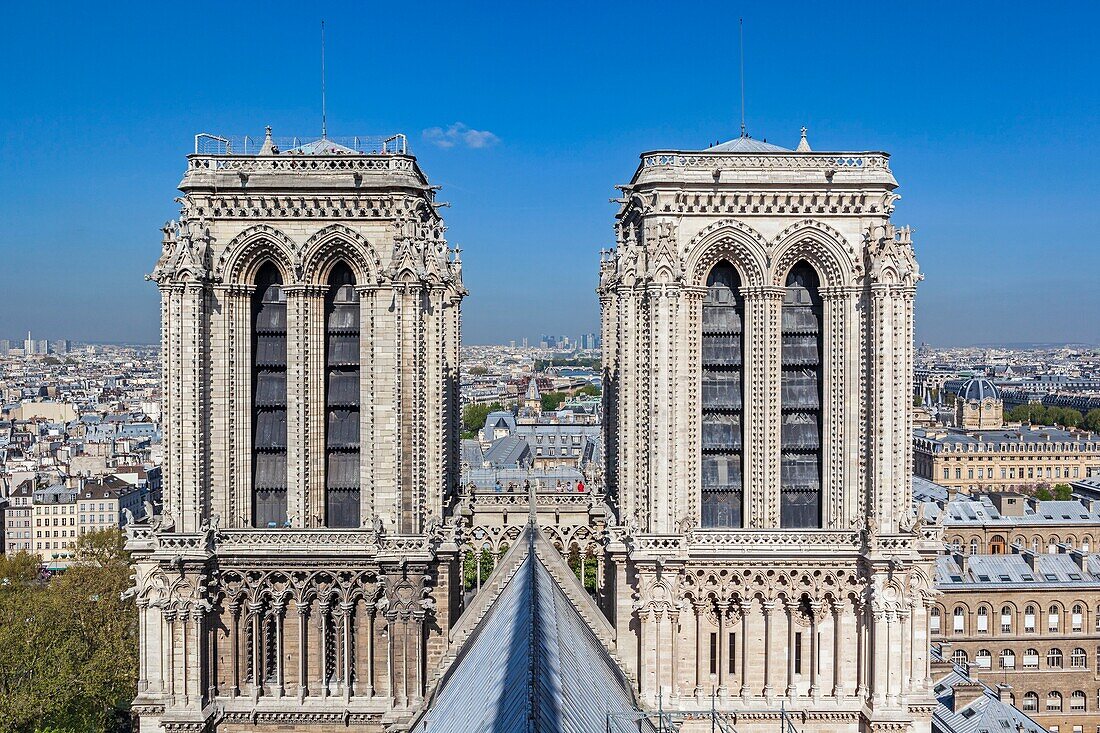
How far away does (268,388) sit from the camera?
35.7 m

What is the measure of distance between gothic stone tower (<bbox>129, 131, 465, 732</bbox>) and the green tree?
21.3m

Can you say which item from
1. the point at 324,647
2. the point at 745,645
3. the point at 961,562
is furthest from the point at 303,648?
the point at 961,562

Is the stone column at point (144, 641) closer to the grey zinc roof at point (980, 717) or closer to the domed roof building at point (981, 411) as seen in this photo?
the grey zinc roof at point (980, 717)

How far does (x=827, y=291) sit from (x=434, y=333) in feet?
45.8

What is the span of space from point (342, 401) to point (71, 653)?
1420 inches

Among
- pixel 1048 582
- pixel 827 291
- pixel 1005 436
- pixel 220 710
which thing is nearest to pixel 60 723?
pixel 220 710

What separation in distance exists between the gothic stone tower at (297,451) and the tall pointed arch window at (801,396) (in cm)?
1238

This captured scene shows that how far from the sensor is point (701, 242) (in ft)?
112

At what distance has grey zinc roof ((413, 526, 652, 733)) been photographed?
79.7 ft

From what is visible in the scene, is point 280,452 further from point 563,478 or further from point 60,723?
point 563,478

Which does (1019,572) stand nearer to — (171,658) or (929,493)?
(929,493)

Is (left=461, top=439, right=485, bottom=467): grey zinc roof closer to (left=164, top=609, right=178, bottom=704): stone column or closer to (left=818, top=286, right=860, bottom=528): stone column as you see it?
(left=164, top=609, right=178, bottom=704): stone column

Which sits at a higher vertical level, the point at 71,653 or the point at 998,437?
the point at 998,437

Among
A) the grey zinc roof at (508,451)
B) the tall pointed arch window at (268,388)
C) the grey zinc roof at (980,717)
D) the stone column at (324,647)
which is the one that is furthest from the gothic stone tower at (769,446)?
the grey zinc roof at (508,451)
